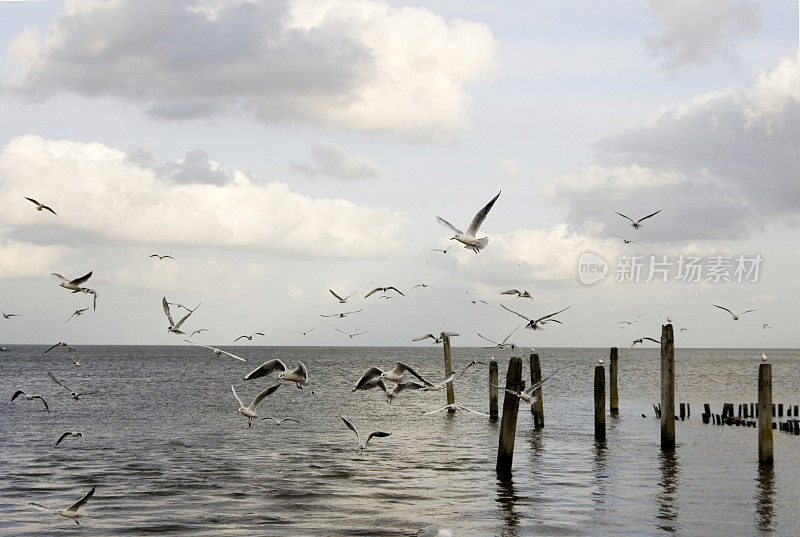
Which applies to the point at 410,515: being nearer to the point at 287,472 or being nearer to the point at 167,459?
the point at 287,472

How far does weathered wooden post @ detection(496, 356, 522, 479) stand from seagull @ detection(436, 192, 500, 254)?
625cm

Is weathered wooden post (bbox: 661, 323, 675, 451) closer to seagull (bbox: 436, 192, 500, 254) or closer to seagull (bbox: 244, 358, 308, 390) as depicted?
seagull (bbox: 436, 192, 500, 254)

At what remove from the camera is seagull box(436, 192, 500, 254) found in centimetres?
1639

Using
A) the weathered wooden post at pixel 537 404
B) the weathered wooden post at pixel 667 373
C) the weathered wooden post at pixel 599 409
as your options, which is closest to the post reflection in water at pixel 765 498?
the weathered wooden post at pixel 667 373

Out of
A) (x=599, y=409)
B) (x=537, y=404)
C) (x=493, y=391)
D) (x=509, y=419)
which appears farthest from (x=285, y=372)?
(x=493, y=391)

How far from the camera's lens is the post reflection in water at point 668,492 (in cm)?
1900

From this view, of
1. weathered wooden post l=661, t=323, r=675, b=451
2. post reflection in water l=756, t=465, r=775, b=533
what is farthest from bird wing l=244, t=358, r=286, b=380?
weathered wooden post l=661, t=323, r=675, b=451

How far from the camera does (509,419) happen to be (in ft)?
74.3

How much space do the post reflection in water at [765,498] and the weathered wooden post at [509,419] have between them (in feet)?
21.0

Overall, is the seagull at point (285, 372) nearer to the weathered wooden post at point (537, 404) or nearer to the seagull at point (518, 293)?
the seagull at point (518, 293)

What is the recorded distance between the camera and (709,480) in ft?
78.7

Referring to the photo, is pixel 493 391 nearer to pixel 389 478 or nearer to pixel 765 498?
pixel 389 478

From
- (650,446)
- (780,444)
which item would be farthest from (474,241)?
(780,444)

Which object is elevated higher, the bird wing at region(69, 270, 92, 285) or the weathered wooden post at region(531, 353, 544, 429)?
the bird wing at region(69, 270, 92, 285)
